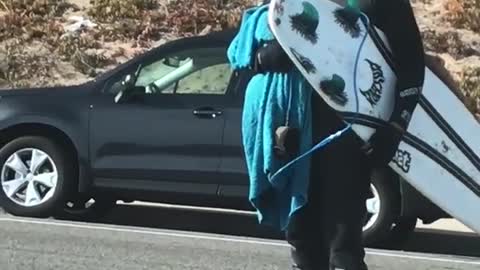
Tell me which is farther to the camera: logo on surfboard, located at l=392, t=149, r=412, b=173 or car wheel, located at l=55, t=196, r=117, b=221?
car wheel, located at l=55, t=196, r=117, b=221

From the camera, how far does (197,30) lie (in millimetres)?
16734

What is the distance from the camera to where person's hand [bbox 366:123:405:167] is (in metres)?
3.96

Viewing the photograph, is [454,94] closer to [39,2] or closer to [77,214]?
[77,214]

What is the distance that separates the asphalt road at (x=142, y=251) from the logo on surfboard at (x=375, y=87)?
3.16 meters

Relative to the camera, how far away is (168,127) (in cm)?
886

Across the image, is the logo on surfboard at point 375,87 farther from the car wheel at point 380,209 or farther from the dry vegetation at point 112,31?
the dry vegetation at point 112,31

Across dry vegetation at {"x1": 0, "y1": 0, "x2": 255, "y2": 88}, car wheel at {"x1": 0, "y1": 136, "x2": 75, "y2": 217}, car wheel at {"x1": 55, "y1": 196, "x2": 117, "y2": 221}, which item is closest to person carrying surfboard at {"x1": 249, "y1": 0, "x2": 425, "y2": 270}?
car wheel at {"x1": 0, "y1": 136, "x2": 75, "y2": 217}

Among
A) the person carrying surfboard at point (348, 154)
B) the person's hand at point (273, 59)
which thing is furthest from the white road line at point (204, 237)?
the person's hand at point (273, 59)

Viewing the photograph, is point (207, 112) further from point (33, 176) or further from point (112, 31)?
point (112, 31)

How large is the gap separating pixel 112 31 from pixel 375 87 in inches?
518

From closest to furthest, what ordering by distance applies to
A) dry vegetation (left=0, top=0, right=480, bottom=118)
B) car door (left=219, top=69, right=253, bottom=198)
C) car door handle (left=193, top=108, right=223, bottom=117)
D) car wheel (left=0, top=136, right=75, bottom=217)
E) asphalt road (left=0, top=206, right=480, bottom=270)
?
asphalt road (left=0, top=206, right=480, bottom=270) < car door (left=219, top=69, right=253, bottom=198) < car door handle (left=193, top=108, right=223, bottom=117) < car wheel (left=0, top=136, right=75, bottom=217) < dry vegetation (left=0, top=0, right=480, bottom=118)

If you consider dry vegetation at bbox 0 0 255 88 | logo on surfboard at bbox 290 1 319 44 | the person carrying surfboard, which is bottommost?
dry vegetation at bbox 0 0 255 88

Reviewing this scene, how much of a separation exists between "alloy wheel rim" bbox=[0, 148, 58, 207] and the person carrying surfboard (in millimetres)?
5255

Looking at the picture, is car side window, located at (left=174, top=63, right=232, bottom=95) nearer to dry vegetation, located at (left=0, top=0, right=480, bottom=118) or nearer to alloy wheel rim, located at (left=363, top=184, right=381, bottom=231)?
alloy wheel rim, located at (left=363, top=184, right=381, bottom=231)
